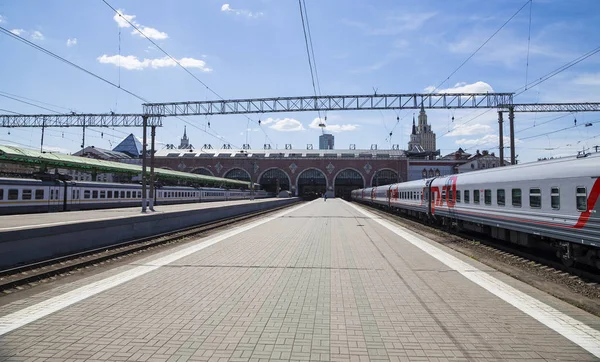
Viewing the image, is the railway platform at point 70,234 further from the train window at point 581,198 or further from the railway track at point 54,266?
the train window at point 581,198

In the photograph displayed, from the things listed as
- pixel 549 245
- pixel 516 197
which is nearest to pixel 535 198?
pixel 516 197

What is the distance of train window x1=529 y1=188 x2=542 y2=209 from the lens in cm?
1076

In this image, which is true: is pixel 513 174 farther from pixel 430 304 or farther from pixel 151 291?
pixel 151 291

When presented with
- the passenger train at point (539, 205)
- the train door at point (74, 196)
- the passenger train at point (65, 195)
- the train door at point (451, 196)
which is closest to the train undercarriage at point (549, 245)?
the passenger train at point (539, 205)

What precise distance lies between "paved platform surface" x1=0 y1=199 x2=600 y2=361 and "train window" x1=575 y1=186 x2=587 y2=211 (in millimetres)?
2653

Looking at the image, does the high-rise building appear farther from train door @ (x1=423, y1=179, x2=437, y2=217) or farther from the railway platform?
the railway platform

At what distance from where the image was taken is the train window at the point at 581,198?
8.79 metres

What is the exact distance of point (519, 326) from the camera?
5.13 meters

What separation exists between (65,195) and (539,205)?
26.4 m

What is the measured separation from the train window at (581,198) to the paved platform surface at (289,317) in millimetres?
2653

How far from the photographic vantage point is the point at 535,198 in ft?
36.1

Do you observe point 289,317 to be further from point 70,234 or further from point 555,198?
point 70,234

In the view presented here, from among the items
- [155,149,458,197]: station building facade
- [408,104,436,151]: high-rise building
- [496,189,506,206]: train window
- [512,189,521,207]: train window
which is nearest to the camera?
[512,189,521,207]: train window

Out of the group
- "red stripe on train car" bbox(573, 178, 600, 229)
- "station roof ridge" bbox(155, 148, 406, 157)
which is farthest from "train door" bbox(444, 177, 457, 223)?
"station roof ridge" bbox(155, 148, 406, 157)
